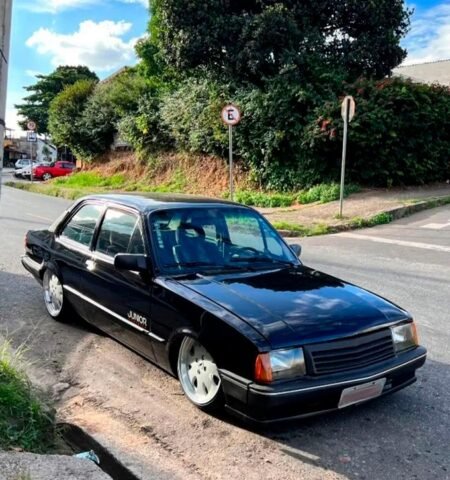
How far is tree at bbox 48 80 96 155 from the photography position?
32031mm

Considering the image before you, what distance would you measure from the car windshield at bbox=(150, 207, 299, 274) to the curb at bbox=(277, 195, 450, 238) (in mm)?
6801

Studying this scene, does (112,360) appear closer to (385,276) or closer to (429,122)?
(385,276)

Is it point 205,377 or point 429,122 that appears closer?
point 205,377

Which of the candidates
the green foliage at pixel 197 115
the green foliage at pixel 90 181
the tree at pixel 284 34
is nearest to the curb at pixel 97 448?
the tree at pixel 284 34

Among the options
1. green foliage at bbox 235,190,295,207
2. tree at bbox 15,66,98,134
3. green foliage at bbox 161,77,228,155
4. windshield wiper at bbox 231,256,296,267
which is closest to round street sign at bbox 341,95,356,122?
green foliage at bbox 235,190,295,207

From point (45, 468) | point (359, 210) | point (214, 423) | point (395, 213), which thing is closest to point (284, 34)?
point (359, 210)

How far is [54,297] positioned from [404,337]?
3.52m

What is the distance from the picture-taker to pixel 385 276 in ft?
25.7

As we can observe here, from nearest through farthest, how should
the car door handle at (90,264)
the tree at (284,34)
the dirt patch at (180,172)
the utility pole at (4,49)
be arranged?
the utility pole at (4,49)
the car door handle at (90,264)
the tree at (284,34)
the dirt patch at (180,172)

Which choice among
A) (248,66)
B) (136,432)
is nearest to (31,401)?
(136,432)

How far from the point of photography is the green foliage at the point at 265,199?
16.6 metres

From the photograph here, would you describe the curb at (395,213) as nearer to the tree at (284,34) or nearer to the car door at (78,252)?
the tree at (284,34)

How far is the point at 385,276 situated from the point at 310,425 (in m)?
4.78

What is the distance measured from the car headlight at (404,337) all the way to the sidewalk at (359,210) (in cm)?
833
